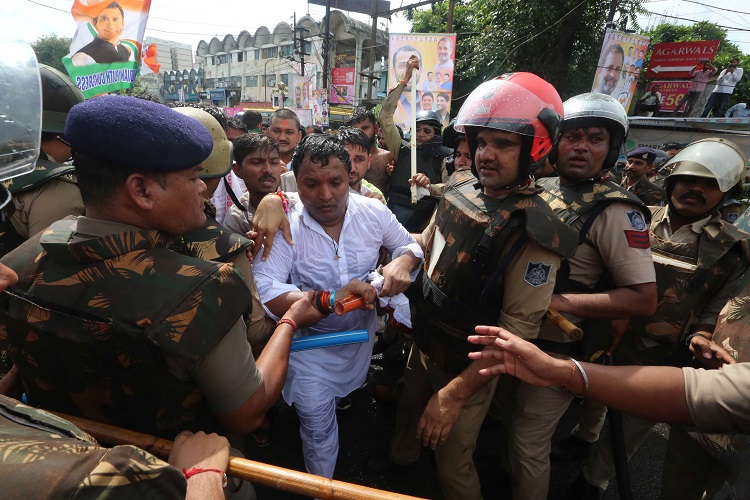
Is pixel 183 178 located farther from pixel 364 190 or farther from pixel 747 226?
pixel 747 226

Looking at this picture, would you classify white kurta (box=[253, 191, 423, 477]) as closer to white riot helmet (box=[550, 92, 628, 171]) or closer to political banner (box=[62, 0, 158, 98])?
white riot helmet (box=[550, 92, 628, 171])

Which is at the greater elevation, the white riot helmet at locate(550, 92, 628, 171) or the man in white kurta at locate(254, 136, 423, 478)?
the white riot helmet at locate(550, 92, 628, 171)

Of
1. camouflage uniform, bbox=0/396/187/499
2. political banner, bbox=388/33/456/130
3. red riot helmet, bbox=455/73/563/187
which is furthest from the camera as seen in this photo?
political banner, bbox=388/33/456/130

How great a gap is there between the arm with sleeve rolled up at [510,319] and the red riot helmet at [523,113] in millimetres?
467

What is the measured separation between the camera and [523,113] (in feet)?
5.99

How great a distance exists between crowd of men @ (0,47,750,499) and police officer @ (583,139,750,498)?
0.01 meters

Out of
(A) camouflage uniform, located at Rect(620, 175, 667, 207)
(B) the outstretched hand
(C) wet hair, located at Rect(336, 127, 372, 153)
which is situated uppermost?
(C) wet hair, located at Rect(336, 127, 372, 153)

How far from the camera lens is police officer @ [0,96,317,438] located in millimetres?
1040

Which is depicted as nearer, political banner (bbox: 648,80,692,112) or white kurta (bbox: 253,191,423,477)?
white kurta (bbox: 253,191,423,477)

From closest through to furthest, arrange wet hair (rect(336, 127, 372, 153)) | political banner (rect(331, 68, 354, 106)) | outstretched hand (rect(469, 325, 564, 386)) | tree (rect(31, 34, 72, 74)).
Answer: outstretched hand (rect(469, 325, 564, 386)), wet hair (rect(336, 127, 372, 153)), political banner (rect(331, 68, 354, 106)), tree (rect(31, 34, 72, 74))

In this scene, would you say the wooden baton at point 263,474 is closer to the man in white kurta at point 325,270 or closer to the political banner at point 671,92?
the man in white kurta at point 325,270

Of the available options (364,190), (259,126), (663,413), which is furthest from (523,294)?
(259,126)

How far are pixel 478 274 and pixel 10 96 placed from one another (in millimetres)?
1687

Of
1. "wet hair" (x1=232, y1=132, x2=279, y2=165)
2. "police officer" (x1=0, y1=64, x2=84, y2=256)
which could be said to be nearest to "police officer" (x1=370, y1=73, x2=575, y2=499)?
"wet hair" (x1=232, y1=132, x2=279, y2=165)
